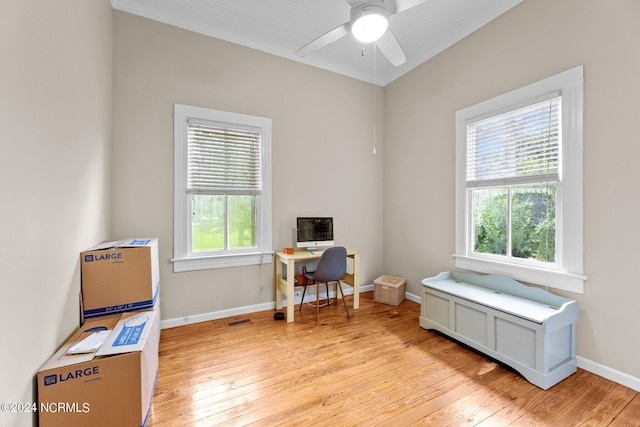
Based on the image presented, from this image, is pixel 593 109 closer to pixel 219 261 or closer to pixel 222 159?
pixel 222 159

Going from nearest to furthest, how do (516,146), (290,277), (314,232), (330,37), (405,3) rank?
(405,3)
(330,37)
(516,146)
(290,277)
(314,232)

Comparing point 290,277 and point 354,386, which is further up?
point 290,277

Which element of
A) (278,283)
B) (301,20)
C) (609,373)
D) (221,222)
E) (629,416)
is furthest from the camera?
(278,283)

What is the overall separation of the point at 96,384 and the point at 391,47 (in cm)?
310

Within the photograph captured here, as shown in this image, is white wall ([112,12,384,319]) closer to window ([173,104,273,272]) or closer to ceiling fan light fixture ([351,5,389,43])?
window ([173,104,273,272])

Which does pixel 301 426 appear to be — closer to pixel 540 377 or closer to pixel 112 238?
pixel 540 377

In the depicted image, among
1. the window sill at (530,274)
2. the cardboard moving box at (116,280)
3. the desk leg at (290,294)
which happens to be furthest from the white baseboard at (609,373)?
the cardboard moving box at (116,280)

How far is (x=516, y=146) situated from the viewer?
8.79 feet

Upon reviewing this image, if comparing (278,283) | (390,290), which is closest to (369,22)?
(278,283)

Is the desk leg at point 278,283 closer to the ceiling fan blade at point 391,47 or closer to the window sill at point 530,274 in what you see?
the window sill at point 530,274

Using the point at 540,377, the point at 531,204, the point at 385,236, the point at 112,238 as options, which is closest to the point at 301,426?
the point at 540,377

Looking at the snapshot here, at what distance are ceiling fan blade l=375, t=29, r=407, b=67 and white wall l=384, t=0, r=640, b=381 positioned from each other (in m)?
A: 1.07

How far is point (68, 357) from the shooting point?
140 centimetres

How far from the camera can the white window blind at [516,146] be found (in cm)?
241
